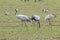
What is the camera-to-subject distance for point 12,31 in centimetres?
1566

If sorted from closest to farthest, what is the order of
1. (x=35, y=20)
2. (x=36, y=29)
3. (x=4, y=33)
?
(x=4, y=33)
(x=36, y=29)
(x=35, y=20)

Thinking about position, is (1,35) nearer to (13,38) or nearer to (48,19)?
(13,38)

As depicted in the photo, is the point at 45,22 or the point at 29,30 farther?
the point at 45,22

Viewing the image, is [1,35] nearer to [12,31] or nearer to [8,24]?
[12,31]

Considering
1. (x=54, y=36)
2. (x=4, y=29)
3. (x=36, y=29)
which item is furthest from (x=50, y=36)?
(x=4, y=29)

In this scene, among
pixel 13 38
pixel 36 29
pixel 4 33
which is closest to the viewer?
pixel 13 38

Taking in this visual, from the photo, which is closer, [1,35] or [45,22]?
[1,35]

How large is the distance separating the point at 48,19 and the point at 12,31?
11.5 ft

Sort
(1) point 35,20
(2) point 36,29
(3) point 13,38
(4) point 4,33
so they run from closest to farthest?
(3) point 13,38, (4) point 4,33, (2) point 36,29, (1) point 35,20

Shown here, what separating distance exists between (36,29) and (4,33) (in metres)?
1.96

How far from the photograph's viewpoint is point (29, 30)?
1602 cm

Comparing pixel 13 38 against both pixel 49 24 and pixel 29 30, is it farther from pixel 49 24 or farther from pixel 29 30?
pixel 49 24

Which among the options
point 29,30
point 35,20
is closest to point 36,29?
point 29,30

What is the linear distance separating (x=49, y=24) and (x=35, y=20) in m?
0.90
